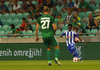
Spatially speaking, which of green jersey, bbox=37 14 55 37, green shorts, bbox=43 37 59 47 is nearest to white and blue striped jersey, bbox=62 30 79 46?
green shorts, bbox=43 37 59 47

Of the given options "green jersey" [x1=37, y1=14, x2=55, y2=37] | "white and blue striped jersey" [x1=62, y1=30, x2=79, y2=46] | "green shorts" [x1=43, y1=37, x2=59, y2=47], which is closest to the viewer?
"green jersey" [x1=37, y1=14, x2=55, y2=37]

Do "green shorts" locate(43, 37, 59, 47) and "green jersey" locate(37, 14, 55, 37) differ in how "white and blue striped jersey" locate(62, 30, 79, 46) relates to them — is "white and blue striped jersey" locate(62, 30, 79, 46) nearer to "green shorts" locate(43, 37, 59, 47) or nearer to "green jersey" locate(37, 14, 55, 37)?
"green shorts" locate(43, 37, 59, 47)

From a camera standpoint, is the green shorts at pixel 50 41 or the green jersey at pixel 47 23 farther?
the green shorts at pixel 50 41

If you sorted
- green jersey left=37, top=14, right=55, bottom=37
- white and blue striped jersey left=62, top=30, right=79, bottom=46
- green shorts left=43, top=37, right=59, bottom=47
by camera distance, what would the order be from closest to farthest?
1. green jersey left=37, top=14, right=55, bottom=37
2. green shorts left=43, top=37, right=59, bottom=47
3. white and blue striped jersey left=62, top=30, right=79, bottom=46

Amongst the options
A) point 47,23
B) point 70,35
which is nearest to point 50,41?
point 47,23

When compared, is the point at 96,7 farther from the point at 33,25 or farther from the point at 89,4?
the point at 33,25

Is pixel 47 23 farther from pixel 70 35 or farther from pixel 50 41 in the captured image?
pixel 70 35

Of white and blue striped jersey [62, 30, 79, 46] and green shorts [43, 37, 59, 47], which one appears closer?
green shorts [43, 37, 59, 47]

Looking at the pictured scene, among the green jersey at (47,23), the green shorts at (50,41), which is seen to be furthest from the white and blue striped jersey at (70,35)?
the green jersey at (47,23)

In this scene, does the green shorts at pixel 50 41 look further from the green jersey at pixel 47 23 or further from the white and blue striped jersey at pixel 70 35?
the white and blue striped jersey at pixel 70 35

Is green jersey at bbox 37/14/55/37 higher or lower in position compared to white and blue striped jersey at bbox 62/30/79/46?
higher

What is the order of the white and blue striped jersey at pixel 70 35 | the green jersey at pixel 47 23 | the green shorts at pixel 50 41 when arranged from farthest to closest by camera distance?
the white and blue striped jersey at pixel 70 35, the green shorts at pixel 50 41, the green jersey at pixel 47 23

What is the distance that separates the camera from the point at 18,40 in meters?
16.3

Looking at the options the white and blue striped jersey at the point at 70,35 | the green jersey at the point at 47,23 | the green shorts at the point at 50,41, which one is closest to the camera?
the green jersey at the point at 47,23
